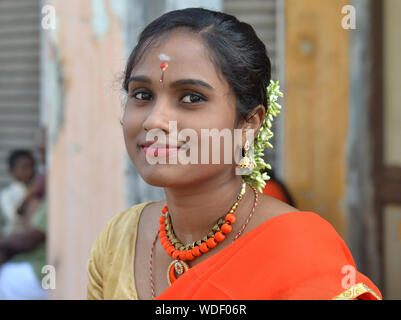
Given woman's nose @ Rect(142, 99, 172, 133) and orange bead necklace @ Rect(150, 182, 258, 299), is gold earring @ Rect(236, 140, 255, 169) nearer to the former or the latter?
orange bead necklace @ Rect(150, 182, 258, 299)

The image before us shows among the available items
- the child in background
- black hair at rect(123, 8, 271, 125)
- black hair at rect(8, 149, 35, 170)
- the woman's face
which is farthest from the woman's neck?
black hair at rect(8, 149, 35, 170)

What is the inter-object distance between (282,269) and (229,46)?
72cm

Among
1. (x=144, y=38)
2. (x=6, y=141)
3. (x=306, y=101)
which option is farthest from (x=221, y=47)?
(x=6, y=141)

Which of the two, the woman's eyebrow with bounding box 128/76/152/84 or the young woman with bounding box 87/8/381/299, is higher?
the woman's eyebrow with bounding box 128/76/152/84

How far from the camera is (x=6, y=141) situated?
513 cm

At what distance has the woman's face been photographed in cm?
146

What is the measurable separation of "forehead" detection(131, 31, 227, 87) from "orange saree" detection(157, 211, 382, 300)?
510 millimetres

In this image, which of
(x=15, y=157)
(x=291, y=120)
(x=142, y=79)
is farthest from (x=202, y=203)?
(x=15, y=157)

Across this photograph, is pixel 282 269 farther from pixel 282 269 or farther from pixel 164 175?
pixel 164 175

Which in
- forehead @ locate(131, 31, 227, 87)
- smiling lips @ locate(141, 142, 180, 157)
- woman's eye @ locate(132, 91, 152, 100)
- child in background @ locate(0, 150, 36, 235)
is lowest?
child in background @ locate(0, 150, 36, 235)

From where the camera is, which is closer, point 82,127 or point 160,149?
point 160,149

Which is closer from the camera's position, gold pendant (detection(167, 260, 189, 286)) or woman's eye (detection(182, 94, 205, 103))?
woman's eye (detection(182, 94, 205, 103))

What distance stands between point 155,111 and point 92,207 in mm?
1608

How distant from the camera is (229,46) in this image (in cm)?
155
